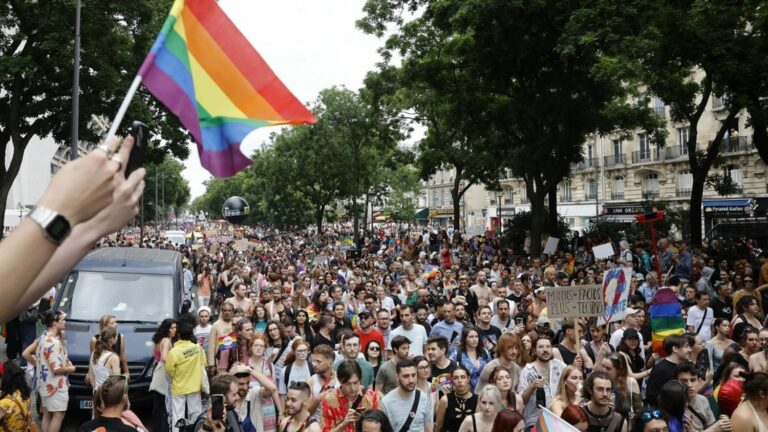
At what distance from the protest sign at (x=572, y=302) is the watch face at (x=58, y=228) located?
7284 millimetres

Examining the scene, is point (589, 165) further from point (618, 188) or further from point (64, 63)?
point (64, 63)

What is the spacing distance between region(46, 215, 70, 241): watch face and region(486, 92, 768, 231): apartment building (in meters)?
40.2

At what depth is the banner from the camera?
919 centimetres

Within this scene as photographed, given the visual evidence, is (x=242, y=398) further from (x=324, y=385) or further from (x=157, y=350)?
(x=157, y=350)

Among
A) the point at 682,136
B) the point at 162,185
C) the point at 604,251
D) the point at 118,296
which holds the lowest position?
the point at 118,296

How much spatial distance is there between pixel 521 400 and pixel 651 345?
3435mm

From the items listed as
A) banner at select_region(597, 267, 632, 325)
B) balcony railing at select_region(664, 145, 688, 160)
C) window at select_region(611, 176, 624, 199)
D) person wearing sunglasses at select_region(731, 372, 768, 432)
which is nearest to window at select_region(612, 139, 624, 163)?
window at select_region(611, 176, 624, 199)

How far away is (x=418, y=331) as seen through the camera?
31.2ft

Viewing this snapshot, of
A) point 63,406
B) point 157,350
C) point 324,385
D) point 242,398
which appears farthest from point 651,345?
point 63,406

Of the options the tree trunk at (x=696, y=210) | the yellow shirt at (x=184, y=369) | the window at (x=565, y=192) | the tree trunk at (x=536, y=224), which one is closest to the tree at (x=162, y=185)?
the window at (x=565, y=192)

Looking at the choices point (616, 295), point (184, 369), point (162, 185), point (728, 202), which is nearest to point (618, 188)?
point (728, 202)

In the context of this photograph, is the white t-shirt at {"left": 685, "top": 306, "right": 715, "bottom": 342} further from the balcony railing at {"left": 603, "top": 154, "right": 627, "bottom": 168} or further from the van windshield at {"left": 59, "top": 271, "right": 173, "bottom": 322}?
the balcony railing at {"left": 603, "top": 154, "right": 627, "bottom": 168}

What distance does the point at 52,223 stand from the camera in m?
1.54

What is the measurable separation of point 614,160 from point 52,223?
206 feet
